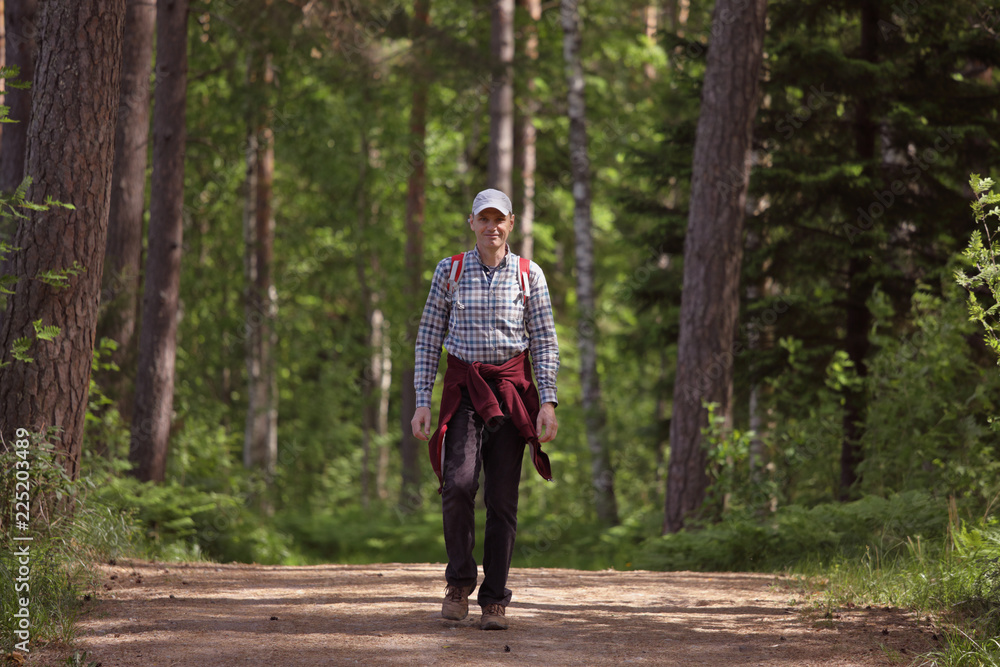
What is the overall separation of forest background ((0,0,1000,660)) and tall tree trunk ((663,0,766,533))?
0.22 feet

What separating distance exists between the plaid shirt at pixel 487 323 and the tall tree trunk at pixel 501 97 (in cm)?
902

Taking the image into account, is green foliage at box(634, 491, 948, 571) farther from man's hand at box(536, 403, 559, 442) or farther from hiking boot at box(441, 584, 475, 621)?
hiking boot at box(441, 584, 475, 621)

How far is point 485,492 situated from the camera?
4.98 metres

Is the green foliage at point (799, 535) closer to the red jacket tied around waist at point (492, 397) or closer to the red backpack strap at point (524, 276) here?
the red jacket tied around waist at point (492, 397)

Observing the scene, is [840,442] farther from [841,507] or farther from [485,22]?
[485,22]

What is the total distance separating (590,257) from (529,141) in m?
5.11

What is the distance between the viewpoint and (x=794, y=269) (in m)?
10.9

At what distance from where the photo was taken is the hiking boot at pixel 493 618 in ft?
16.1

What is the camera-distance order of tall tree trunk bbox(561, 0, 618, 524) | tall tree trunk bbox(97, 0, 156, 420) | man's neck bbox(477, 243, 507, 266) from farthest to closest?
tall tree trunk bbox(561, 0, 618, 524)
tall tree trunk bbox(97, 0, 156, 420)
man's neck bbox(477, 243, 507, 266)

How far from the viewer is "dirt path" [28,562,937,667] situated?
4.40m

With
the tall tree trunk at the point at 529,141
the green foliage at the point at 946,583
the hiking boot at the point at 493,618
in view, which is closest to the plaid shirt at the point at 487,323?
the hiking boot at the point at 493,618

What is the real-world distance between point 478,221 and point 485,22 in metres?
15.3

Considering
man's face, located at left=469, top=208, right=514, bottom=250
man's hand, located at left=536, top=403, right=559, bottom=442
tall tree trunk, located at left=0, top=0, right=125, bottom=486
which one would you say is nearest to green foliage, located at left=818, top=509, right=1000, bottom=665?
man's hand, located at left=536, top=403, right=559, bottom=442

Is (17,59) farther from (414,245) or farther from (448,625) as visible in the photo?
(414,245)
